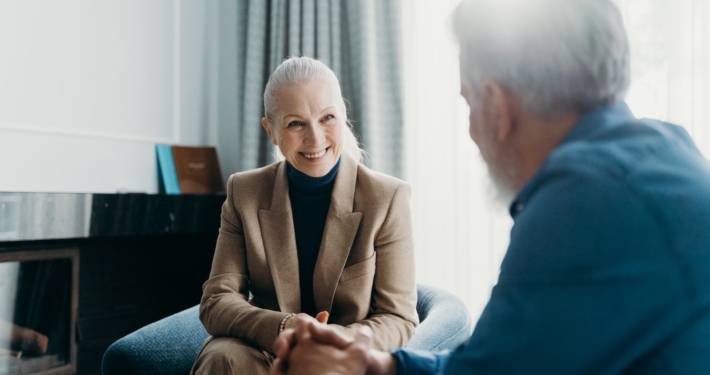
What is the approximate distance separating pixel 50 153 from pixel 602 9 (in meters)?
2.29

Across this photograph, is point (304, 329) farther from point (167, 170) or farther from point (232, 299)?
point (167, 170)

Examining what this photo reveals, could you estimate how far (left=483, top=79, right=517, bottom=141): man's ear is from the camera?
2.64 feet

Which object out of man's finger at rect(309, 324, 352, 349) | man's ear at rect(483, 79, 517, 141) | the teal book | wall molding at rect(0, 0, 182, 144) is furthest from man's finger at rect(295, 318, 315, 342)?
the teal book

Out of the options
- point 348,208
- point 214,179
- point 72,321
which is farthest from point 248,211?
point 214,179

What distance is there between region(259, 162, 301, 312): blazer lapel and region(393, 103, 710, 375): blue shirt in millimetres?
942

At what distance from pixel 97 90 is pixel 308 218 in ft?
4.85

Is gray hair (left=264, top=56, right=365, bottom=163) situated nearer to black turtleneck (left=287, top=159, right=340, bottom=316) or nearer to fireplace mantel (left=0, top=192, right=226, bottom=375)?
black turtleneck (left=287, top=159, right=340, bottom=316)

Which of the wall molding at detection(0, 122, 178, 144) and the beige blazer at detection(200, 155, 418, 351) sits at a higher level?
the wall molding at detection(0, 122, 178, 144)

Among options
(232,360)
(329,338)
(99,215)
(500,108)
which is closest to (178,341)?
(232,360)

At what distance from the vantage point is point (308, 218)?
5.51 feet

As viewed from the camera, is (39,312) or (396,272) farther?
(39,312)

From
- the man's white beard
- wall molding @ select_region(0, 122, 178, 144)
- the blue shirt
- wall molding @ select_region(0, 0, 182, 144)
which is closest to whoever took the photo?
the blue shirt

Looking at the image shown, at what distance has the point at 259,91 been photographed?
9.88ft

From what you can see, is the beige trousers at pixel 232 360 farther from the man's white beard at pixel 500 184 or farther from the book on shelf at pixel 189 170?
the book on shelf at pixel 189 170
